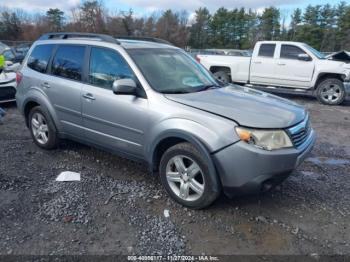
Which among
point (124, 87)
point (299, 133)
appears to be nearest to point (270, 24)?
point (299, 133)

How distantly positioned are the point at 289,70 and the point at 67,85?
7.88m

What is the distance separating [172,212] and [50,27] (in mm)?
57438

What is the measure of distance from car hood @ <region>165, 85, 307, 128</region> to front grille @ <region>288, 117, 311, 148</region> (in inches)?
2.2

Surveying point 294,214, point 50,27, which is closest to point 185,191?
point 294,214

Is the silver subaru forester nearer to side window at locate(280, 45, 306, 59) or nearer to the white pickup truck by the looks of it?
the white pickup truck

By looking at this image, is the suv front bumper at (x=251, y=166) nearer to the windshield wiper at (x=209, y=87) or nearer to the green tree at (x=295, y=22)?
the windshield wiper at (x=209, y=87)

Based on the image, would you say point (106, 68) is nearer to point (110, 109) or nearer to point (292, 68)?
point (110, 109)

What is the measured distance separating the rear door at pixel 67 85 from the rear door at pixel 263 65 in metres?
7.52

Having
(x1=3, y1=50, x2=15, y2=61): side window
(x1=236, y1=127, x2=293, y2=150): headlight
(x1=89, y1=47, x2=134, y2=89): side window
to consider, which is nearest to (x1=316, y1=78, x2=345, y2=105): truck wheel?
(x1=236, y1=127, x2=293, y2=150): headlight

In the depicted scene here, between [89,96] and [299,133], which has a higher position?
[89,96]

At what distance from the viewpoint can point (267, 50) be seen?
1055cm

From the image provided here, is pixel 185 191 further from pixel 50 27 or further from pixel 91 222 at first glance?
pixel 50 27

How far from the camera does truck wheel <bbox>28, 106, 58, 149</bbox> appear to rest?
474 centimetres

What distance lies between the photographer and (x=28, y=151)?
5020 millimetres
